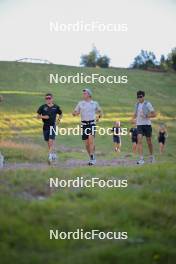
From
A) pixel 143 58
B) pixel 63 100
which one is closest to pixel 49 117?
pixel 143 58

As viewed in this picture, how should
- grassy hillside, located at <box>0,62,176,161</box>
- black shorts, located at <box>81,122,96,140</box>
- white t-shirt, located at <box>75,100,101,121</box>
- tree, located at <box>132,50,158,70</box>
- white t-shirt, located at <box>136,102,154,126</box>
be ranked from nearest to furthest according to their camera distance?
white t-shirt, located at <box>75,100,101,121</box> < black shorts, located at <box>81,122,96,140</box> < white t-shirt, located at <box>136,102,154,126</box> < tree, located at <box>132,50,158,70</box> < grassy hillside, located at <box>0,62,176,161</box>

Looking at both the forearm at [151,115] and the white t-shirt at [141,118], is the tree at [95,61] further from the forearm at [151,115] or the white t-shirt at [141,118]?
the forearm at [151,115]

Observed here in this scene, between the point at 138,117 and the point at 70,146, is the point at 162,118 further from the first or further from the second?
the point at 138,117

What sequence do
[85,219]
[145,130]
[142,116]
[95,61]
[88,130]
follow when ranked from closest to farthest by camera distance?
1. [85,219]
2. [88,130]
3. [142,116]
4. [145,130]
5. [95,61]

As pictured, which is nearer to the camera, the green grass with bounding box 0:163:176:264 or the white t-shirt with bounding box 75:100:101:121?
the green grass with bounding box 0:163:176:264

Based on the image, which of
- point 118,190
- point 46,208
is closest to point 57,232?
point 46,208

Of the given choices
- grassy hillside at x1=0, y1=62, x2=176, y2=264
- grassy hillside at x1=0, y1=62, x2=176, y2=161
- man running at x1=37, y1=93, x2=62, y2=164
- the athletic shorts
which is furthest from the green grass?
the athletic shorts

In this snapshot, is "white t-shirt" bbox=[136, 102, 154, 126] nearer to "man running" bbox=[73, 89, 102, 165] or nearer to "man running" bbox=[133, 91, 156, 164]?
"man running" bbox=[133, 91, 156, 164]

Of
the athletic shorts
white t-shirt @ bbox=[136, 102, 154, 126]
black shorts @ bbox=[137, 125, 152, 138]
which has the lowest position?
the athletic shorts

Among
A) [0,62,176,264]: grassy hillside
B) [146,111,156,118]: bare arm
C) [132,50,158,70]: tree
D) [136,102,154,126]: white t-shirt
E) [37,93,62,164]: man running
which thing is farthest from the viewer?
[132,50,158,70]: tree

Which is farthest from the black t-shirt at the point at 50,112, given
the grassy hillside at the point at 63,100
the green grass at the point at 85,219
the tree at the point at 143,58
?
the grassy hillside at the point at 63,100

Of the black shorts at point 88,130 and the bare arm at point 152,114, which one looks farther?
the bare arm at point 152,114

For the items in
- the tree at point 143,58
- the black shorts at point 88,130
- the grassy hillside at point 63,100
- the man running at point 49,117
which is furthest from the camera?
the grassy hillside at point 63,100

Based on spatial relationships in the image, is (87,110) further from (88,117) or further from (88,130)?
(88,130)
